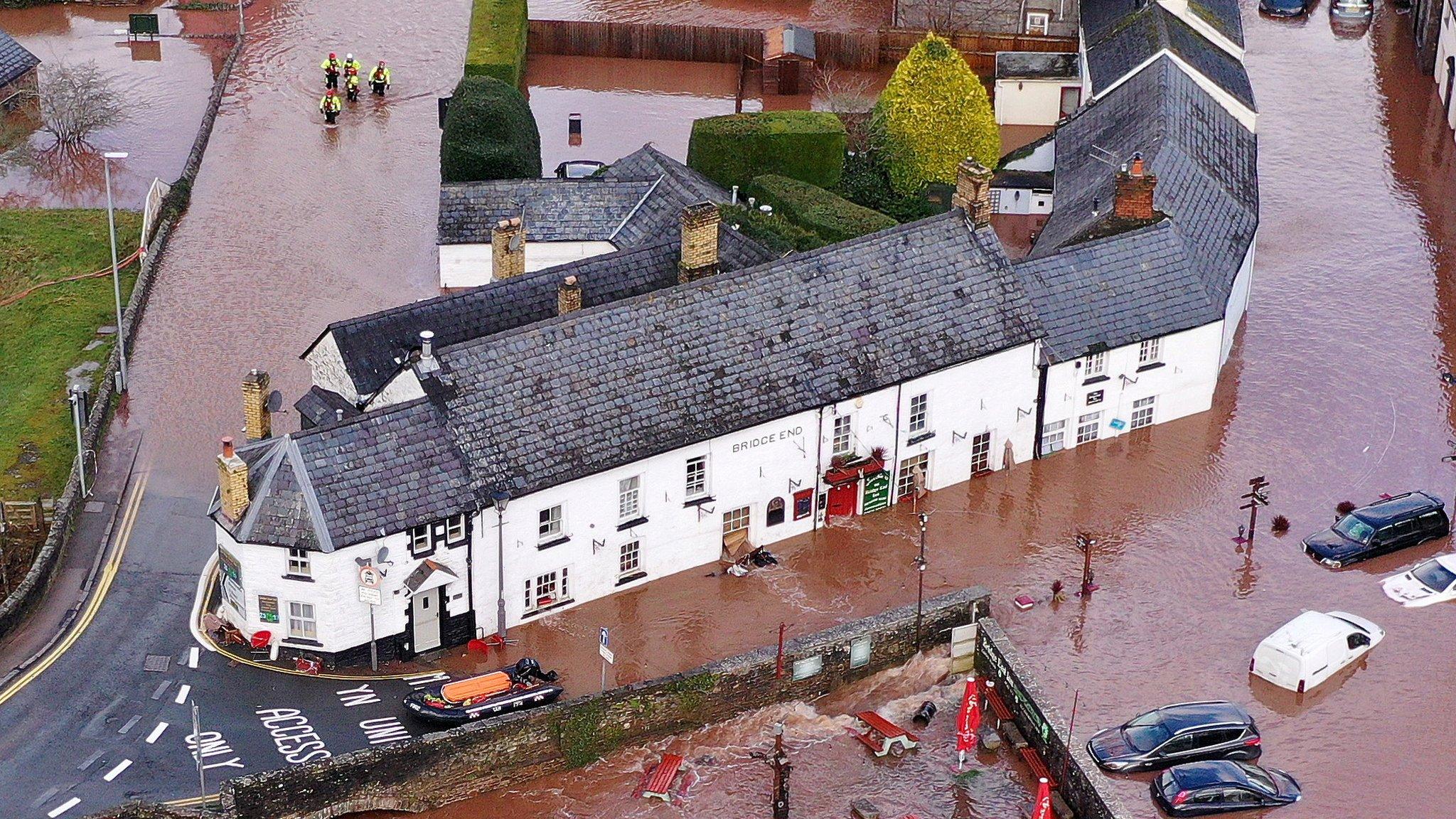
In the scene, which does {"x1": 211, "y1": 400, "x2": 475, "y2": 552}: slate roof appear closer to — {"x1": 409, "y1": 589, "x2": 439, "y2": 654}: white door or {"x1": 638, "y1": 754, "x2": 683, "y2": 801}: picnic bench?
{"x1": 409, "y1": 589, "x2": 439, "y2": 654}: white door

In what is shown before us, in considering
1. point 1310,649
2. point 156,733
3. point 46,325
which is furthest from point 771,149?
point 156,733

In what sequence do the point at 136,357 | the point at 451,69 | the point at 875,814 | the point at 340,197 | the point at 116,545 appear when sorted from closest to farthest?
the point at 875,814
the point at 116,545
the point at 136,357
the point at 340,197
the point at 451,69

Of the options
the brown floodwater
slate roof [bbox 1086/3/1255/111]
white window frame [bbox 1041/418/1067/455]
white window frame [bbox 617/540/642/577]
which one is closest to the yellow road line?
white window frame [bbox 617/540/642/577]

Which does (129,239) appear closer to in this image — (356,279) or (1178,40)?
(356,279)

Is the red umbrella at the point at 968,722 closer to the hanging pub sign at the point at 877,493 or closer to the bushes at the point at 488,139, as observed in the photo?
the hanging pub sign at the point at 877,493

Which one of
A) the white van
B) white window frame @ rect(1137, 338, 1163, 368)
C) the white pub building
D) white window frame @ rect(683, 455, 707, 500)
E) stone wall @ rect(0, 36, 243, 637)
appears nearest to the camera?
the white pub building

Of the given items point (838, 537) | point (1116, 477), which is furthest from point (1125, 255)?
point (838, 537)

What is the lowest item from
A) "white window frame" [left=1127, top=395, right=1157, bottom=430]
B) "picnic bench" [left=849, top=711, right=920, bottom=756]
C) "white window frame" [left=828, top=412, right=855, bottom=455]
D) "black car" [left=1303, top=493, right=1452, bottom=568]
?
"picnic bench" [left=849, top=711, right=920, bottom=756]
